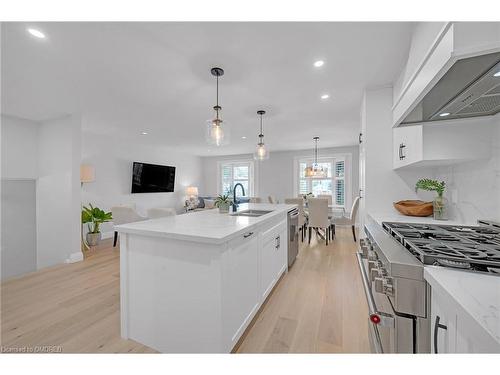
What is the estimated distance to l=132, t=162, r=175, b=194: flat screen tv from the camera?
560 centimetres

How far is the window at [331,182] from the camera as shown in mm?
6504

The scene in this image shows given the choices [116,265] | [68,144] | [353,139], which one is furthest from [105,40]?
[353,139]

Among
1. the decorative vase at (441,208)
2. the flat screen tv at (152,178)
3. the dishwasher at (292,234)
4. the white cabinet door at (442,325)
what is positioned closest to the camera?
the white cabinet door at (442,325)

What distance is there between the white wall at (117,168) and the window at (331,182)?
450 cm

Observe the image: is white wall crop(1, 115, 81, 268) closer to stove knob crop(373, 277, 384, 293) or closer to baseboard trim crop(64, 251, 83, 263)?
baseboard trim crop(64, 251, 83, 263)

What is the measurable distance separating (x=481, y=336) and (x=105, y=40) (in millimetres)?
2522

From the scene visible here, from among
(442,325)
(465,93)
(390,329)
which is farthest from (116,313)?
(465,93)

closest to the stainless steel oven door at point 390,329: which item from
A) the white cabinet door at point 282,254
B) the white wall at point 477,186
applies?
the white wall at point 477,186

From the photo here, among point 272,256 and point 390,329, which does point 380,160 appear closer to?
point 272,256

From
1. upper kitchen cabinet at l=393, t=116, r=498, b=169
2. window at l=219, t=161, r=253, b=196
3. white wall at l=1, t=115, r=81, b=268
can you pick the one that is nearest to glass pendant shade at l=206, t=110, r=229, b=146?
upper kitchen cabinet at l=393, t=116, r=498, b=169

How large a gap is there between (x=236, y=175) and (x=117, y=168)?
4.02 meters

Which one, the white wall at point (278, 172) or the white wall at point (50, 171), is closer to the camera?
the white wall at point (50, 171)

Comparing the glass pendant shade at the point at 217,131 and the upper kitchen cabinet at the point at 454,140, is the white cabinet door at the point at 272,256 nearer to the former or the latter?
the glass pendant shade at the point at 217,131
